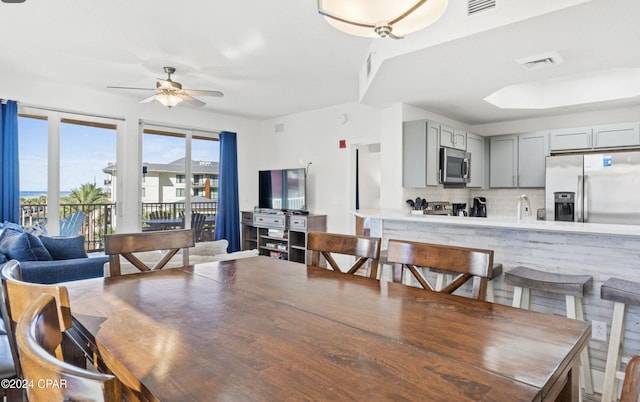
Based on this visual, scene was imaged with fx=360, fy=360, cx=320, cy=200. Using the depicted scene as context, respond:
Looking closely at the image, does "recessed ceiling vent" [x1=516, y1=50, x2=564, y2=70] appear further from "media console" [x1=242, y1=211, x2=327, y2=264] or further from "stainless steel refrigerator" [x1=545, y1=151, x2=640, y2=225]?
"media console" [x1=242, y1=211, x2=327, y2=264]

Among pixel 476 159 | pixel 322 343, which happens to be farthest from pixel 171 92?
pixel 476 159

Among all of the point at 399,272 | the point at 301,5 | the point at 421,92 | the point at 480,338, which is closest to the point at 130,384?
the point at 480,338

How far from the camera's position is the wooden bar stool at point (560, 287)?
6.55ft

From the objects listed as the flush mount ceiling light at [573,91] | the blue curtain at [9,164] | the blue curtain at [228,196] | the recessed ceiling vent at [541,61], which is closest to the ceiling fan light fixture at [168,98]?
the blue curtain at [9,164]

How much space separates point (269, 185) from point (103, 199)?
100.0 inches

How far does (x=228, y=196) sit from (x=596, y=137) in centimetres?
542

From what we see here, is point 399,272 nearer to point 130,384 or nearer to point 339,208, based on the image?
point 130,384

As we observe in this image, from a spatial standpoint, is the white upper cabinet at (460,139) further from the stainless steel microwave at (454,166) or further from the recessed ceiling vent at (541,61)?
the recessed ceiling vent at (541,61)

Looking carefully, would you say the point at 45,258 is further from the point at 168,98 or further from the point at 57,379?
the point at 57,379

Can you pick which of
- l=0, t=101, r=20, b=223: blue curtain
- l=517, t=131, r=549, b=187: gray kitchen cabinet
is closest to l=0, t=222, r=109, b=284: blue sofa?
l=0, t=101, r=20, b=223: blue curtain

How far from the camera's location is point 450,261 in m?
1.58

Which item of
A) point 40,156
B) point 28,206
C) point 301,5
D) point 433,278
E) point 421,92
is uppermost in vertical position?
point 301,5

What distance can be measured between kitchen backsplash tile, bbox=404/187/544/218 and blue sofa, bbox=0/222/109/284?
3642mm

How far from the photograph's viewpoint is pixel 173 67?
3.99 metres
